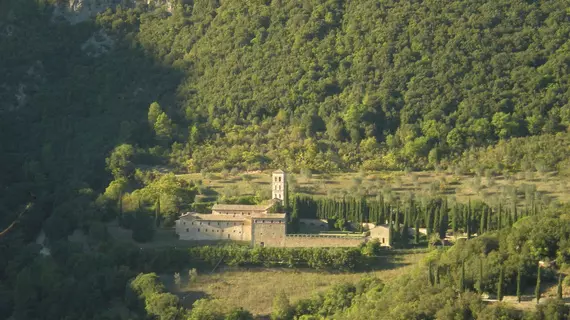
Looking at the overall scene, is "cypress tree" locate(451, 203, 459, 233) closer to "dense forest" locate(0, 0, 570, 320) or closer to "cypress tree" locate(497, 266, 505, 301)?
"dense forest" locate(0, 0, 570, 320)

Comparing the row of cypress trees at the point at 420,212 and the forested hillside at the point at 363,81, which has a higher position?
the forested hillside at the point at 363,81

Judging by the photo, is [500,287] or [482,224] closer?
[500,287]

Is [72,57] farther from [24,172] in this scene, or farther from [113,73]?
[24,172]

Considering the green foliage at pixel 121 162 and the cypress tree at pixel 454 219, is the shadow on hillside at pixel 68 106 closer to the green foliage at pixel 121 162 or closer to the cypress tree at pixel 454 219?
the green foliage at pixel 121 162

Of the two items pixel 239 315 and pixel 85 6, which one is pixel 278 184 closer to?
pixel 239 315

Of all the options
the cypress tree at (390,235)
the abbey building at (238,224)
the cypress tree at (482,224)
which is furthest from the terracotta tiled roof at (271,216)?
the cypress tree at (482,224)

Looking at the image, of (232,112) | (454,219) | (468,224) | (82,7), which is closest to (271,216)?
(454,219)
